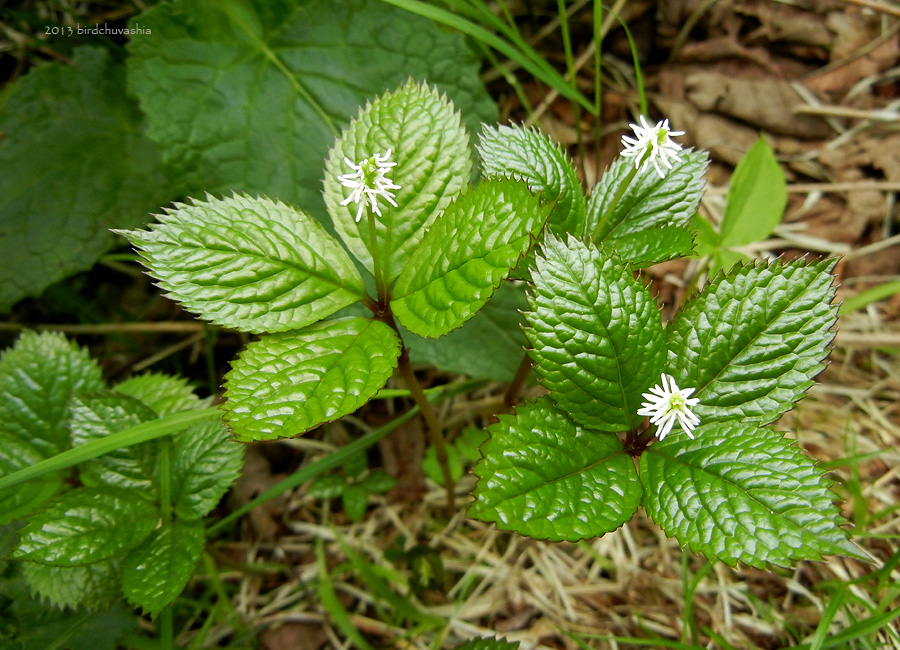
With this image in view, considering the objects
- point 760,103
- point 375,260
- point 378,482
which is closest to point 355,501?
point 378,482

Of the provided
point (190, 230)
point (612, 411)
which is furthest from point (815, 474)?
point (190, 230)

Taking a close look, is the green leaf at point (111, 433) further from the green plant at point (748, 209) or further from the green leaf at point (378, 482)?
the green plant at point (748, 209)

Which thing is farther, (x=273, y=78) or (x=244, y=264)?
(x=273, y=78)

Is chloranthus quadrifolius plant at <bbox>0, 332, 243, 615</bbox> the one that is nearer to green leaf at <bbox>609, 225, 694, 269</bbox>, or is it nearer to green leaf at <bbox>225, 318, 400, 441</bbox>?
green leaf at <bbox>225, 318, 400, 441</bbox>

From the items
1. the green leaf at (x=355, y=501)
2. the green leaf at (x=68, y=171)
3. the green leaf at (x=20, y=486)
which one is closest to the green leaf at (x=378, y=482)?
the green leaf at (x=355, y=501)

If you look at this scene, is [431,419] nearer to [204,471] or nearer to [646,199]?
[204,471]

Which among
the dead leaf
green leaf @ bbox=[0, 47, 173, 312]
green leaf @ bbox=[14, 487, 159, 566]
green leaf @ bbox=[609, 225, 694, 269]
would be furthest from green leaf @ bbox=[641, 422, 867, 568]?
green leaf @ bbox=[0, 47, 173, 312]
